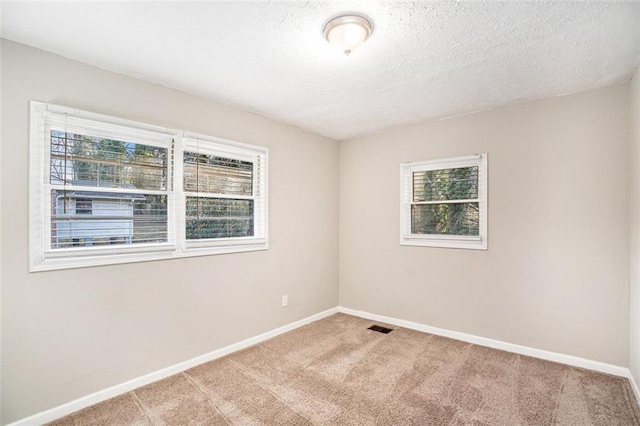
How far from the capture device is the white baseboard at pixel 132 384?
6.56 ft

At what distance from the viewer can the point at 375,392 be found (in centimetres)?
235

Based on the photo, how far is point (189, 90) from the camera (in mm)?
2730

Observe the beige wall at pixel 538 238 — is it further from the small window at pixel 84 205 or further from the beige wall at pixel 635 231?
the small window at pixel 84 205

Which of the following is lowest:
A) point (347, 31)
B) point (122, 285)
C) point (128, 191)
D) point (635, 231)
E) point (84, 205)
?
point (122, 285)

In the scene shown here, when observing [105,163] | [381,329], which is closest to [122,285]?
[105,163]

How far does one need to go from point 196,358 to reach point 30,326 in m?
1.26

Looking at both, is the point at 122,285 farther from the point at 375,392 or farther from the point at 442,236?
the point at 442,236

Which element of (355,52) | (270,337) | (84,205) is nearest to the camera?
(355,52)

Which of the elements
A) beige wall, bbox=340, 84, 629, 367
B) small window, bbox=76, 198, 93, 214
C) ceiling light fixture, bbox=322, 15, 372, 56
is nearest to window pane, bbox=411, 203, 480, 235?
beige wall, bbox=340, 84, 629, 367

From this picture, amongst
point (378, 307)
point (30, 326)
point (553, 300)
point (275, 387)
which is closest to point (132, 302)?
point (30, 326)

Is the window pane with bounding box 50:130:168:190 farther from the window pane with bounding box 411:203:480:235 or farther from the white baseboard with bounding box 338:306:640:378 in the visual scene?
the white baseboard with bounding box 338:306:640:378

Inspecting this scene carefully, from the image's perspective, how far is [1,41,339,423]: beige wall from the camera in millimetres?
1943

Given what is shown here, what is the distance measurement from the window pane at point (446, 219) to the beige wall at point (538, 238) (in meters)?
0.20

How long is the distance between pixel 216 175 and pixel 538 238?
3.22m
